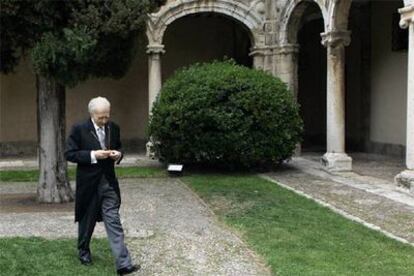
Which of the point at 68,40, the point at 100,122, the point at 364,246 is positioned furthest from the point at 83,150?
the point at 364,246

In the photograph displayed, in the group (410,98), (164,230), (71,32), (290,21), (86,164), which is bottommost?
(164,230)

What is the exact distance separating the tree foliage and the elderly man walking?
7.05 feet

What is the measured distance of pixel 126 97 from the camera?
1812 centimetres

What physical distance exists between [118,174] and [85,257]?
671 centimetres

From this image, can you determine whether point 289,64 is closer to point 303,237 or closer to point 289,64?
point 289,64

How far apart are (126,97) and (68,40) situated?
1062 cm

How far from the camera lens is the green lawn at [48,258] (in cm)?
540

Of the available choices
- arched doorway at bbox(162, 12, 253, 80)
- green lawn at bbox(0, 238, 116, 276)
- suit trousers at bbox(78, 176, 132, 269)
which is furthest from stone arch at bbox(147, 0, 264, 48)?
suit trousers at bbox(78, 176, 132, 269)

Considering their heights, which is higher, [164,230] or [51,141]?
[51,141]

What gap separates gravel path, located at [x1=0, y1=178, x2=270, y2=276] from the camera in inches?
226

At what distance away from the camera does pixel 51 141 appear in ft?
29.3

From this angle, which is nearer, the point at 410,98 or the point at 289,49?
the point at 410,98

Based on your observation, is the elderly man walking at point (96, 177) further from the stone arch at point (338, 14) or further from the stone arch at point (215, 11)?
the stone arch at point (215, 11)

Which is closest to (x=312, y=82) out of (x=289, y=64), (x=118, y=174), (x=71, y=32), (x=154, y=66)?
(x=289, y=64)
